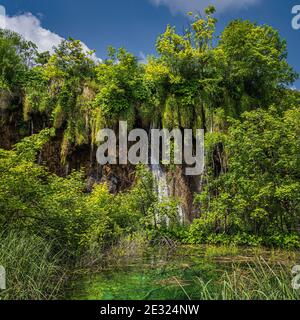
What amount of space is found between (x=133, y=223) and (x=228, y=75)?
349 inches

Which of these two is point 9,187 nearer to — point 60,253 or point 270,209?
point 60,253

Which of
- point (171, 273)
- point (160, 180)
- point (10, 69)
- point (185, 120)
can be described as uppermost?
point (10, 69)

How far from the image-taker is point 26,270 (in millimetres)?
5645

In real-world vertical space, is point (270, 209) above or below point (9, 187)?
below

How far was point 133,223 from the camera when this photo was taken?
12.2 metres

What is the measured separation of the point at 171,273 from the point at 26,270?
3.21 metres

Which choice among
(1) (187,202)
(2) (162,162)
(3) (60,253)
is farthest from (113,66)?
(3) (60,253)

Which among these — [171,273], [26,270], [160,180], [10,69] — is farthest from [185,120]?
[26,270]
